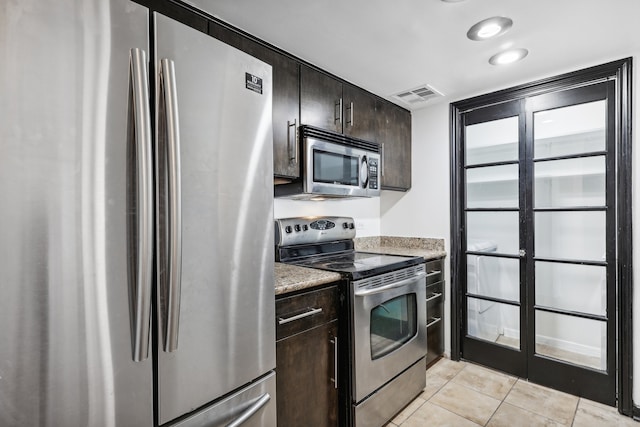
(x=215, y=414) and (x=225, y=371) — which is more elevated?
(x=225, y=371)

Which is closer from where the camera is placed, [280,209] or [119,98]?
[119,98]

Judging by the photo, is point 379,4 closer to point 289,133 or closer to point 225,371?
point 289,133

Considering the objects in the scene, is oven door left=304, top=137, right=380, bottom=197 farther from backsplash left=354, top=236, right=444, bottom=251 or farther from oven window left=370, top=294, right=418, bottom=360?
oven window left=370, top=294, right=418, bottom=360

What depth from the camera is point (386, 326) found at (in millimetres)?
1968

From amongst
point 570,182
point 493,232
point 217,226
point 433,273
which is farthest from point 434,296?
point 217,226

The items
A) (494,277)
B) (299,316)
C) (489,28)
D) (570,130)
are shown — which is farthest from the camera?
(494,277)

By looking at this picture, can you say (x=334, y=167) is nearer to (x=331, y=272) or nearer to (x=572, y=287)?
(x=331, y=272)

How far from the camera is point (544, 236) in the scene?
7.84 ft

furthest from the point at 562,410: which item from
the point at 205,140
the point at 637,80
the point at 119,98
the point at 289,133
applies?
the point at 119,98

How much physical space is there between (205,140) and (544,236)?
8.31ft

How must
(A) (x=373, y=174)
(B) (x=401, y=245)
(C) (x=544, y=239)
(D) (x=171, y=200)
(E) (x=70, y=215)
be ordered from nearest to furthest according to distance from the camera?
(E) (x=70, y=215)
(D) (x=171, y=200)
(C) (x=544, y=239)
(A) (x=373, y=174)
(B) (x=401, y=245)

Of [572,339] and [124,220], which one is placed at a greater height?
[124,220]

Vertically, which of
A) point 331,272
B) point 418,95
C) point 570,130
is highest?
point 418,95

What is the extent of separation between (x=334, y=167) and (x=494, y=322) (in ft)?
6.27
